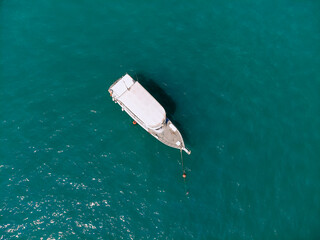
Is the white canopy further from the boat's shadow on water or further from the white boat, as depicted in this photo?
the boat's shadow on water

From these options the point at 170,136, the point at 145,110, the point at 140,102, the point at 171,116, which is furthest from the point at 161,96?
the point at 170,136

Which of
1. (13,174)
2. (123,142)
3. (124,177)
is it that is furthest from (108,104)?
(13,174)

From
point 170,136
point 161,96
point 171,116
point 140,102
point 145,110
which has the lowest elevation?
point 170,136

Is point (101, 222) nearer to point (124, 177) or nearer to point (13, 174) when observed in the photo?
point (124, 177)

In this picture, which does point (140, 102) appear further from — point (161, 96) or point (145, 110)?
point (161, 96)

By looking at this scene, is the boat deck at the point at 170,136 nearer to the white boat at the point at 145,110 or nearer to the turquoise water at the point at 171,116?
the white boat at the point at 145,110

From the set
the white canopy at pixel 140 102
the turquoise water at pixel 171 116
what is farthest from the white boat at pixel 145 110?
the turquoise water at pixel 171 116

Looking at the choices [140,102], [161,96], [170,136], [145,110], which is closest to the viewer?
[145,110]
